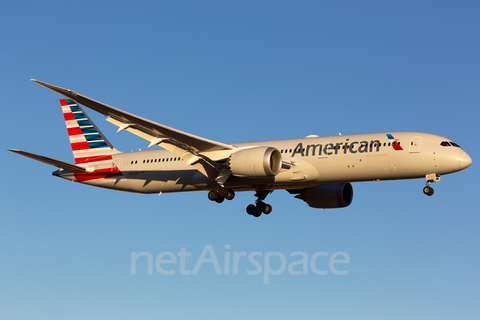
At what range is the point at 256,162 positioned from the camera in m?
Result: 30.4

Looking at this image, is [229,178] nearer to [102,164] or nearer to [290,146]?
[290,146]

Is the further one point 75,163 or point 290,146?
point 75,163

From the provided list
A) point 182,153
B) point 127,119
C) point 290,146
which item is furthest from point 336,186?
point 127,119

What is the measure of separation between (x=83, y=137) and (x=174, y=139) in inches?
461

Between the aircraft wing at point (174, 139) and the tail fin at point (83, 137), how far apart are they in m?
8.37

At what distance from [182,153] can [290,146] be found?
6.02m

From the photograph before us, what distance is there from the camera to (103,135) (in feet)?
133

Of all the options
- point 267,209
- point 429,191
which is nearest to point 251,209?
point 267,209

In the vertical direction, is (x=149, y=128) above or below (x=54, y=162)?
below

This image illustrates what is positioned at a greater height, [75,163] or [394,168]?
[75,163]

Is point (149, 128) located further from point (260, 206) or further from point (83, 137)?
point (83, 137)

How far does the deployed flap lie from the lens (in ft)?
87.5

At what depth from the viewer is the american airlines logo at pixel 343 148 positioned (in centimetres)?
3095

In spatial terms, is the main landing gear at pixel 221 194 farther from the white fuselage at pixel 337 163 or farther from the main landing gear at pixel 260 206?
the main landing gear at pixel 260 206
